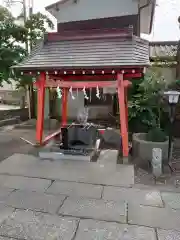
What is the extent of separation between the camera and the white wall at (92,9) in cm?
977

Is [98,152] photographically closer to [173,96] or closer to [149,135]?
[149,135]

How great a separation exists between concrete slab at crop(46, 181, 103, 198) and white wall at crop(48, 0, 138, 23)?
28.8ft

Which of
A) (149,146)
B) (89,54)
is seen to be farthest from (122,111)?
(89,54)

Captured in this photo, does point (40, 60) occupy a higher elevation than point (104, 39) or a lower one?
lower

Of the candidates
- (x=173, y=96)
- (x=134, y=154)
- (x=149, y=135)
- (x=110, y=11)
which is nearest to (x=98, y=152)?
(x=134, y=154)

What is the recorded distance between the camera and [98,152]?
6.39 meters

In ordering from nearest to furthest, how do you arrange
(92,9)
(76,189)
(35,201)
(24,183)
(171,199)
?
(35,201) < (171,199) < (76,189) < (24,183) < (92,9)

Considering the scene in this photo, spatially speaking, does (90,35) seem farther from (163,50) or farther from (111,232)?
(163,50)

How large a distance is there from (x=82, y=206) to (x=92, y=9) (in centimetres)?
976

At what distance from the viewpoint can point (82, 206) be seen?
3.42 meters

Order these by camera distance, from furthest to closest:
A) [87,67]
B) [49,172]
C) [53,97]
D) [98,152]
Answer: [53,97] → [98,152] → [87,67] → [49,172]

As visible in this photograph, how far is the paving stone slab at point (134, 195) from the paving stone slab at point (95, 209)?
0.22 metres

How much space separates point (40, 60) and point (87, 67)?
5.32 feet

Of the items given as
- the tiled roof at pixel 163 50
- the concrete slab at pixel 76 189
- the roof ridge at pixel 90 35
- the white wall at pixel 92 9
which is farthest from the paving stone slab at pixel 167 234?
the white wall at pixel 92 9
